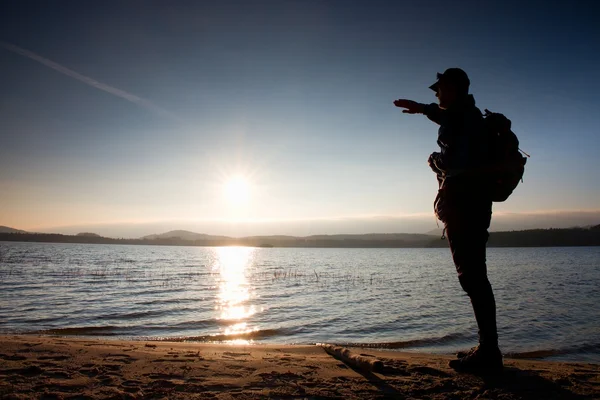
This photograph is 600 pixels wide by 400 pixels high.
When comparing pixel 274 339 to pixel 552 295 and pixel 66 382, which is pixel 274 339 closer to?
pixel 66 382

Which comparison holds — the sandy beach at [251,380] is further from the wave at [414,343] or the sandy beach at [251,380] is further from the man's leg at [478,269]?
the wave at [414,343]

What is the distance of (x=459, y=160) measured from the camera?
465cm

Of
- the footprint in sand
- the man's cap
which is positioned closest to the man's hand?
the man's cap

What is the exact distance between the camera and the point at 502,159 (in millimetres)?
4445

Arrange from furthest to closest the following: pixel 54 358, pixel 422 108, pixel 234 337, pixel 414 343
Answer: pixel 234 337
pixel 414 343
pixel 54 358
pixel 422 108

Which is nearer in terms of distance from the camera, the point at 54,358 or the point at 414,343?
the point at 54,358

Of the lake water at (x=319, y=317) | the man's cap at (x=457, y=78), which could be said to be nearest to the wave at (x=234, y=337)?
the lake water at (x=319, y=317)

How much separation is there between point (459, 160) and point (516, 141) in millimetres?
720

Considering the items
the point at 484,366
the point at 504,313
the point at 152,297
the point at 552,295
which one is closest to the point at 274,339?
the point at 484,366

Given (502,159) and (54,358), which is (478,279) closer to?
(502,159)

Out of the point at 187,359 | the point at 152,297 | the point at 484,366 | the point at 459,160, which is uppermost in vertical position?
the point at 459,160

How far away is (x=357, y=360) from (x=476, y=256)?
251cm

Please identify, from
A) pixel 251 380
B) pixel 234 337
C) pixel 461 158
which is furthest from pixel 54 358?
pixel 234 337

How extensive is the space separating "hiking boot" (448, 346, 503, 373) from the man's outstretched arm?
3.29 meters
